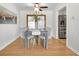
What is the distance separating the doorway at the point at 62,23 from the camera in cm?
236

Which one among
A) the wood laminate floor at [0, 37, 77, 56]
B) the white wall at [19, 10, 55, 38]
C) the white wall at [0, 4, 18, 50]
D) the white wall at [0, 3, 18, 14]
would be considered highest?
the white wall at [0, 3, 18, 14]

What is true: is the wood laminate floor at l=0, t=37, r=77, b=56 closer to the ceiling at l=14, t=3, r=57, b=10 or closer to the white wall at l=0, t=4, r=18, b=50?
the white wall at l=0, t=4, r=18, b=50

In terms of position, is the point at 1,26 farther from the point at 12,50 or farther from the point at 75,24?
the point at 75,24

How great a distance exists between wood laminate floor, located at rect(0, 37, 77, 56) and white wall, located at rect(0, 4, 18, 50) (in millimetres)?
82

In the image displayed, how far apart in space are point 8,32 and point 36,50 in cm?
56

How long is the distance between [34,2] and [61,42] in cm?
83

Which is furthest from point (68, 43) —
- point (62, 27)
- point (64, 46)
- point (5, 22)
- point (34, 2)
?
point (5, 22)

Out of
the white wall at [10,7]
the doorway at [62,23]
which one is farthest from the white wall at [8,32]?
the doorway at [62,23]

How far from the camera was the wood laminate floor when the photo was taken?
2252 millimetres

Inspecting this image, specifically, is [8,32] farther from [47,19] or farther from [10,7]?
[47,19]

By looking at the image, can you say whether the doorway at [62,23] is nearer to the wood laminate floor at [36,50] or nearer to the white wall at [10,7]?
the wood laminate floor at [36,50]

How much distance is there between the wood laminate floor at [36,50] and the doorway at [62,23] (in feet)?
0.36

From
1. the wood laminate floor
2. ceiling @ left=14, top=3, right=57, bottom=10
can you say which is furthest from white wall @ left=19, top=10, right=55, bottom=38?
the wood laminate floor

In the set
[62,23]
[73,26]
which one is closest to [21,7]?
[62,23]
